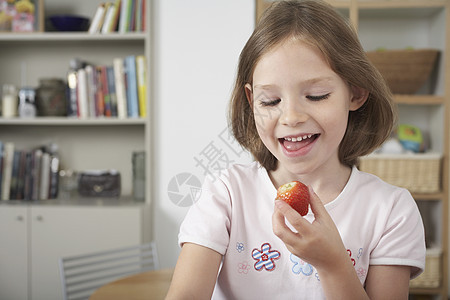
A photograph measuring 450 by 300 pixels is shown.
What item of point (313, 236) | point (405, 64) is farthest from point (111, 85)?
point (313, 236)

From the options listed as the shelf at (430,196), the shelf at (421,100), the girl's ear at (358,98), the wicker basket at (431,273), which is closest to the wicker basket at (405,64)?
the shelf at (421,100)

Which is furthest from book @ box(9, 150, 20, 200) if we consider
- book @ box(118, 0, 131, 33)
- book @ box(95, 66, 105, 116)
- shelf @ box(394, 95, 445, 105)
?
shelf @ box(394, 95, 445, 105)

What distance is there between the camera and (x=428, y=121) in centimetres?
288

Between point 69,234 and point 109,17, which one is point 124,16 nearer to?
point 109,17

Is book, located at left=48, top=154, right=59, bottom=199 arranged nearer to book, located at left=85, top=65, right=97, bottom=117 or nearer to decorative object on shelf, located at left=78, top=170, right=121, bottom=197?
decorative object on shelf, located at left=78, top=170, right=121, bottom=197

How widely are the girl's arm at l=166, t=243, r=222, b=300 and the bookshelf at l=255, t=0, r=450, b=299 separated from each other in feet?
5.62

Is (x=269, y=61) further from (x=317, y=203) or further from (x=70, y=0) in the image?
(x=70, y=0)

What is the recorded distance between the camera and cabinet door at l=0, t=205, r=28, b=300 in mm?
2441

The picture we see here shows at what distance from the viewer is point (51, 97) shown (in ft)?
8.49

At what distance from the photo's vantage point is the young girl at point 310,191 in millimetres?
684

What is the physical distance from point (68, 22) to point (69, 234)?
1042 mm

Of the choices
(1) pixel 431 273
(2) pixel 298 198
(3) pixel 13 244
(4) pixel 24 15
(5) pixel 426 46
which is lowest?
(1) pixel 431 273

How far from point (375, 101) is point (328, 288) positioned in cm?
33

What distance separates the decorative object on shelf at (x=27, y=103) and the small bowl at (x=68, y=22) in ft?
1.15
